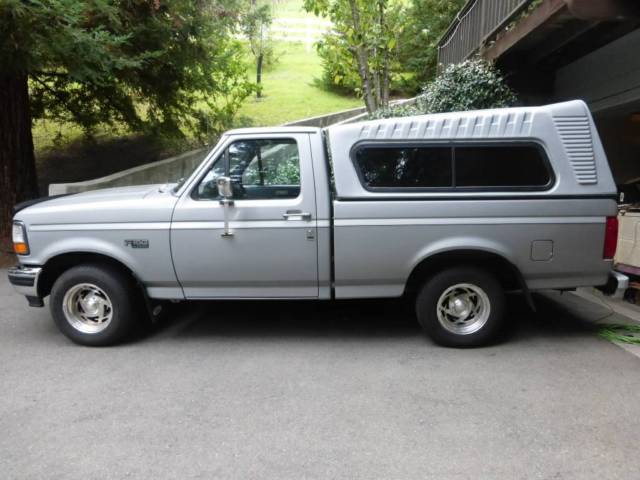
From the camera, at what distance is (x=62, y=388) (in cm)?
398

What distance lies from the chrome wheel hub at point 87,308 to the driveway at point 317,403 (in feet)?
0.83

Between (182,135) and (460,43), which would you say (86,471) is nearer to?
(182,135)

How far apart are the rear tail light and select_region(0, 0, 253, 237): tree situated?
6.76 m

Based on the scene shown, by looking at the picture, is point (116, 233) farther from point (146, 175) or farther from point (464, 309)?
point (146, 175)

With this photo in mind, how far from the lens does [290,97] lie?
22.3 m

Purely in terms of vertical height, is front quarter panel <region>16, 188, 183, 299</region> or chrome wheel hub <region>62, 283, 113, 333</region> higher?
front quarter panel <region>16, 188, 183, 299</region>

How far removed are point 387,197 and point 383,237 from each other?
360 mm

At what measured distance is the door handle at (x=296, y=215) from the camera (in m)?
4.50

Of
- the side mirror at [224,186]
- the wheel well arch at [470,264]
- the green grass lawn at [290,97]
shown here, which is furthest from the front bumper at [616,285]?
the green grass lawn at [290,97]

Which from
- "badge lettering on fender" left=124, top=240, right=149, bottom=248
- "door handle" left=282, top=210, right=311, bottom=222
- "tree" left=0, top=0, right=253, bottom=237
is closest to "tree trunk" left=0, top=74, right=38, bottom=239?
"tree" left=0, top=0, right=253, bottom=237

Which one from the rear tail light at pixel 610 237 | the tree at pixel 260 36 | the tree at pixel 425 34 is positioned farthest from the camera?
the tree at pixel 260 36

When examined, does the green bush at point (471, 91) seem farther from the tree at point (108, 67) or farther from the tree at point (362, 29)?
the tree at point (108, 67)

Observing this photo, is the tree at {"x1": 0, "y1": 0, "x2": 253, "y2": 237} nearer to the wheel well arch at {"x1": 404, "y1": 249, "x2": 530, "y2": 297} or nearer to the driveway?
the driveway

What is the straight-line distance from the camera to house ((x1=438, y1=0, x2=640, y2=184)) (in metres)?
6.12
